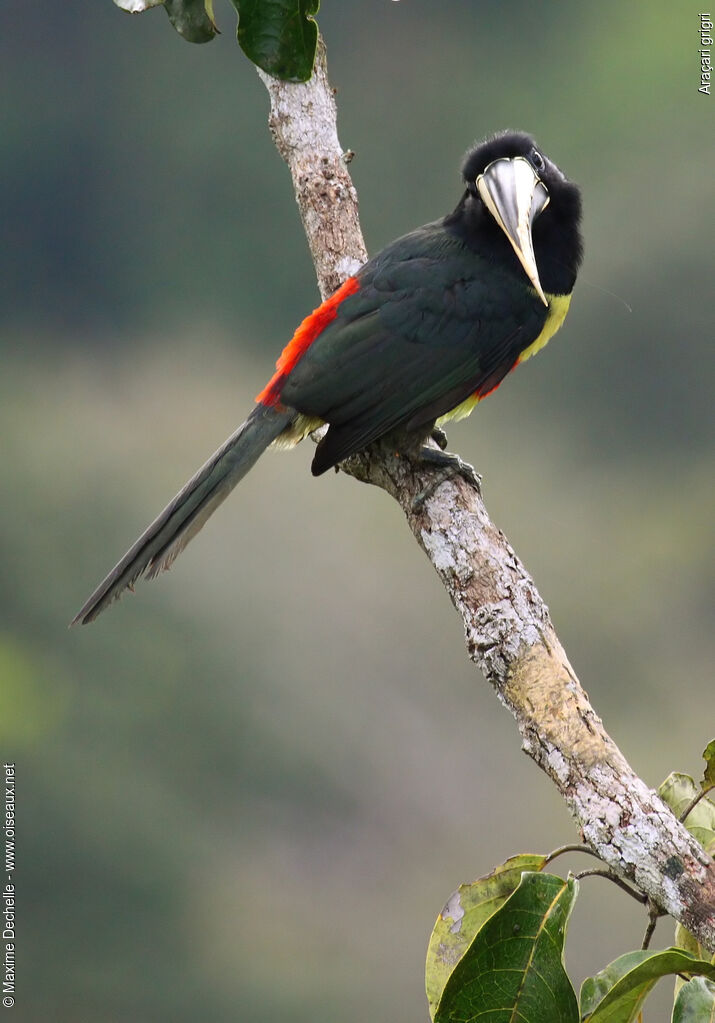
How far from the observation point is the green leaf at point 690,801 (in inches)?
48.2

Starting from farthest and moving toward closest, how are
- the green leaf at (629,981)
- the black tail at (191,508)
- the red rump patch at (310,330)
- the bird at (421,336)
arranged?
the red rump patch at (310,330), the bird at (421,336), the black tail at (191,508), the green leaf at (629,981)

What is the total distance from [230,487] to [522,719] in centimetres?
58

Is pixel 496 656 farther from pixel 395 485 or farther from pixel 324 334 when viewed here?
pixel 324 334

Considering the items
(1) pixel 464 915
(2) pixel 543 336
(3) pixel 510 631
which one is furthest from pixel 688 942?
(2) pixel 543 336

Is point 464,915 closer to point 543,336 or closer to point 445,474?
point 445,474

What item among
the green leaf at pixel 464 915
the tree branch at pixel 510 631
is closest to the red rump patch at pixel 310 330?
the tree branch at pixel 510 631

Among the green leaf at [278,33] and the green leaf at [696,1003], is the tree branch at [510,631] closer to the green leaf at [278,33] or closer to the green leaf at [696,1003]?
the green leaf at [696,1003]

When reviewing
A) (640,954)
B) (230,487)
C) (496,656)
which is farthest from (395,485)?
(640,954)

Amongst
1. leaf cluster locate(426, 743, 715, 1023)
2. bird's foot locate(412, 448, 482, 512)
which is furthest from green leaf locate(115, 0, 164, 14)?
leaf cluster locate(426, 743, 715, 1023)

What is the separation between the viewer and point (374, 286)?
167 centimetres

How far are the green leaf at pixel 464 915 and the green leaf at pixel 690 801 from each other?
0.62ft

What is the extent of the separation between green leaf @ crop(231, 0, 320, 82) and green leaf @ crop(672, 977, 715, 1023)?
1020 mm

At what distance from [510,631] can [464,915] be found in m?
A: 0.34

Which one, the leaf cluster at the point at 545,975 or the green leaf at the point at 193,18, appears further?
the green leaf at the point at 193,18
